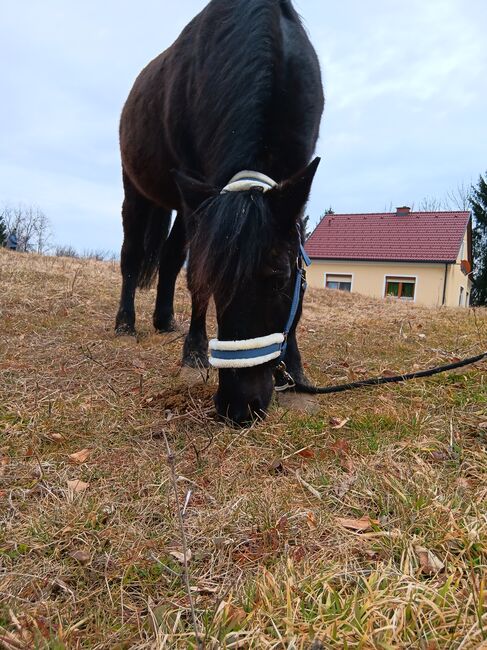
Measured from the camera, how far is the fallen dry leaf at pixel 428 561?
1.27m

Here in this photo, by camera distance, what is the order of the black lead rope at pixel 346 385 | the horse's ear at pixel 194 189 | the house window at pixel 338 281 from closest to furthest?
the horse's ear at pixel 194 189 < the black lead rope at pixel 346 385 < the house window at pixel 338 281

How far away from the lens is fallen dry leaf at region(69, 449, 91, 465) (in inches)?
81.9

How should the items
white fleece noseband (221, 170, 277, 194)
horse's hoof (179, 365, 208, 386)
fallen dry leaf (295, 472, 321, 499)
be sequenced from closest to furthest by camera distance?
1. fallen dry leaf (295, 472, 321, 499)
2. white fleece noseband (221, 170, 277, 194)
3. horse's hoof (179, 365, 208, 386)

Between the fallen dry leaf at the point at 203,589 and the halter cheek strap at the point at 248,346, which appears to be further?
the halter cheek strap at the point at 248,346

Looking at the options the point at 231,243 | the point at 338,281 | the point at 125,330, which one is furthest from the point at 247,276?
the point at 338,281

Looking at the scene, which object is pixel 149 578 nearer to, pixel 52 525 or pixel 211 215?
pixel 52 525

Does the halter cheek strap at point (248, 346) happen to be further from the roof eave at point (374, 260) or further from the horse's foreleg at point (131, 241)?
the roof eave at point (374, 260)

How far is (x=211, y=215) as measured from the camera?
84.1 inches

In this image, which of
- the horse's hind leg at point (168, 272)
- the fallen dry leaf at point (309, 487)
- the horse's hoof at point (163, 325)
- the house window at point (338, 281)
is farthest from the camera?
the house window at point (338, 281)

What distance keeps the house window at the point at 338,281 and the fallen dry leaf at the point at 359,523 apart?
2593 cm

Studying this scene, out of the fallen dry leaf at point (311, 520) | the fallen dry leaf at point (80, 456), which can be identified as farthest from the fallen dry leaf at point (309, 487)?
the fallen dry leaf at point (80, 456)

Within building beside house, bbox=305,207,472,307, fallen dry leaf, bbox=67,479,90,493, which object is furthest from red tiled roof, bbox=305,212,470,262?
fallen dry leaf, bbox=67,479,90,493

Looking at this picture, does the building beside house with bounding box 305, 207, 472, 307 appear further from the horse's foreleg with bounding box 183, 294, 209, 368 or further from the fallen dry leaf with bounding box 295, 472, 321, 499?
the fallen dry leaf with bounding box 295, 472, 321, 499

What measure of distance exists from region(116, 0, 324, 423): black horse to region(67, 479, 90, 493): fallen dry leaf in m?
0.74
